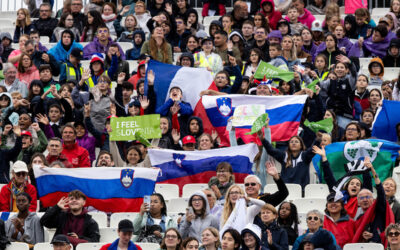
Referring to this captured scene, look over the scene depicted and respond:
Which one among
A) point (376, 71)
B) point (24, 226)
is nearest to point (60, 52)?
point (376, 71)

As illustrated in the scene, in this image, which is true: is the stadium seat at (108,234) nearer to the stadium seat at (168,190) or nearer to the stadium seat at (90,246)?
the stadium seat at (90,246)

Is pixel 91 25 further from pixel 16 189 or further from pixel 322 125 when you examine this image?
pixel 16 189

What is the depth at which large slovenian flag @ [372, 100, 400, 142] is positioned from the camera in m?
20.5

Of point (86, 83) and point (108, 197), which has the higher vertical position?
point (86, 83)

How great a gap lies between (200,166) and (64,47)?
518 cm

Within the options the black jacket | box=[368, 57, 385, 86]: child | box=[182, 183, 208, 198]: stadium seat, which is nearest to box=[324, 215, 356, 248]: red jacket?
box=[182, 183, 208, 198]: stadium seat

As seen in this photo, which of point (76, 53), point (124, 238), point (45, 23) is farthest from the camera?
point (45, 23)

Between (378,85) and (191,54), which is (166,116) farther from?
(378,85)

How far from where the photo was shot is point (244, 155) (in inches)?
769

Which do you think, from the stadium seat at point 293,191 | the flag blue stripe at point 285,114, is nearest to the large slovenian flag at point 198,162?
the stadium seat at point 293,191

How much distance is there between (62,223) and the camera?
17.5 metres

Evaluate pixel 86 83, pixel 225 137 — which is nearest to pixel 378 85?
pixel 225 137

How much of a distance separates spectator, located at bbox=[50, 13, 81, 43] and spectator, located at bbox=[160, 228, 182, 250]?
9.51 meters

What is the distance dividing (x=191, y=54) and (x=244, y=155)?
3620mm
